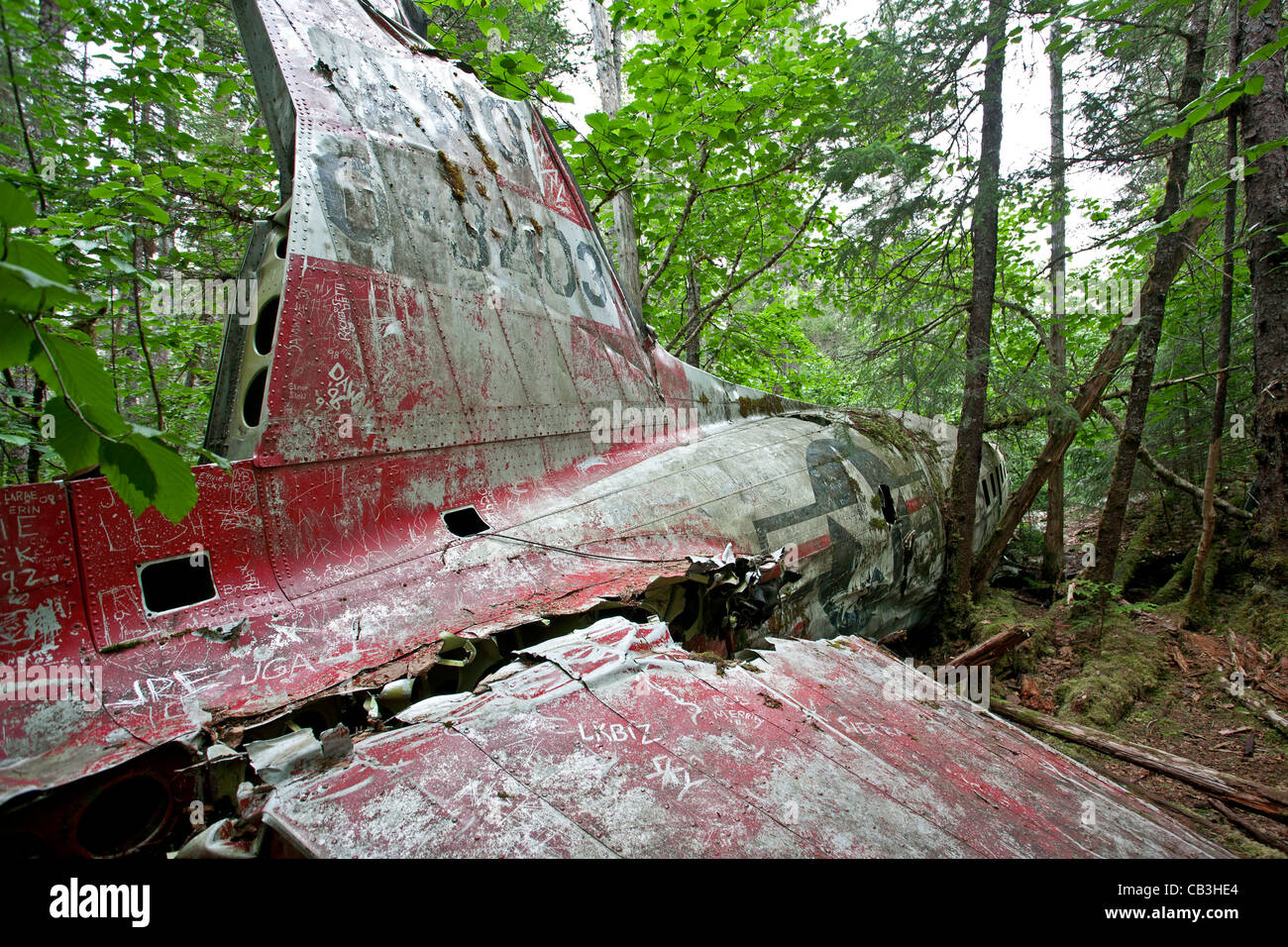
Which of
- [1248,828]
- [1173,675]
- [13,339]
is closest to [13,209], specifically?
[13,339]

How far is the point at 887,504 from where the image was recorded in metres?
6.93

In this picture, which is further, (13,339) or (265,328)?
(265,328)

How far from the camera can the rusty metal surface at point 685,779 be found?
6.25ft

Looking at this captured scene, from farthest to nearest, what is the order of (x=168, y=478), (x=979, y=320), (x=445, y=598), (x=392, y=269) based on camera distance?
(x=979, y=320) → (x=392, y=269) → (x=445, y=598) → (x=168, y=478)

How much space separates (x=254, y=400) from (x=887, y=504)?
244 inches

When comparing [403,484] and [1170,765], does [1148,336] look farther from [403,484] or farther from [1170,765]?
[403,484]

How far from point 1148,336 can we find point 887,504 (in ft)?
11.9

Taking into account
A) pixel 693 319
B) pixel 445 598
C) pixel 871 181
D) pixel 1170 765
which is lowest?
pixel 1170 765

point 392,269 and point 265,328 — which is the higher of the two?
point 392,269

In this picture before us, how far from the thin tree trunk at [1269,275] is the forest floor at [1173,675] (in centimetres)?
83

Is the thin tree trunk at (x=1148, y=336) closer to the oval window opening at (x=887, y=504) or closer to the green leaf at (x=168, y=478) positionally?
the oval window opening at (x=887, y=504)

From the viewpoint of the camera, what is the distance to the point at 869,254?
787 centimetres

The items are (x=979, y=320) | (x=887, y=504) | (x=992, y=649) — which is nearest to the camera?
(x=992, y=649)

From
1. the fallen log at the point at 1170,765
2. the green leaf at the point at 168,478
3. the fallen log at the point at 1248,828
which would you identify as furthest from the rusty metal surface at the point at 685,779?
the fallen log at the point at 1170,765
